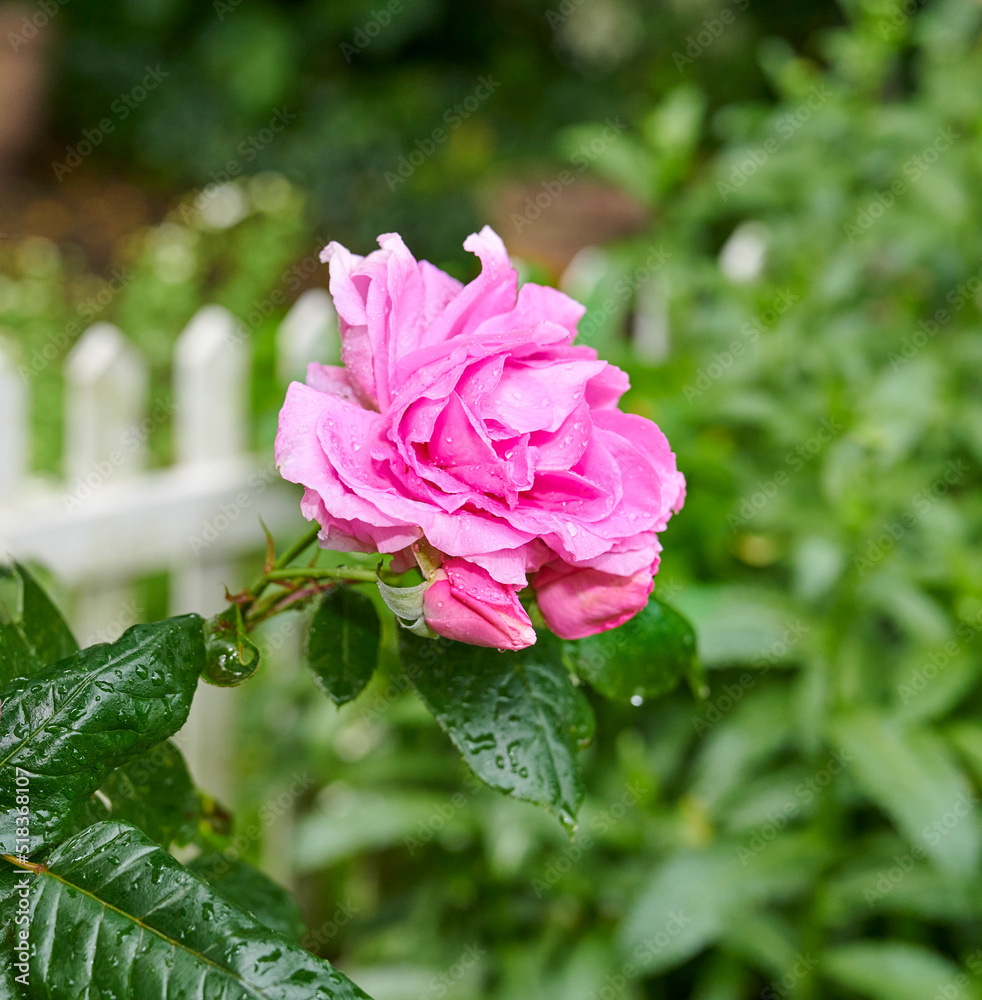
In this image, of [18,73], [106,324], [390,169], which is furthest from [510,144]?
[106,324]

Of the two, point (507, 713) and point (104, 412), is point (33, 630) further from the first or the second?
point (104, 412)

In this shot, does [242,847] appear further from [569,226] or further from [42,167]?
[42,167]

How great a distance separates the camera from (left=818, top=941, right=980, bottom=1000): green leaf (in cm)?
143

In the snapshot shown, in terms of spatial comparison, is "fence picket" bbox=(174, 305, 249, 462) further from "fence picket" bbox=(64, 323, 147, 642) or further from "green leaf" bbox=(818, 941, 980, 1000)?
"green leaf" bbox=(818, 941, 980, 1000)

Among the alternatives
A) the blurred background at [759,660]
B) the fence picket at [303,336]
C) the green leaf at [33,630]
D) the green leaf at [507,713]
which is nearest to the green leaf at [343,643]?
the green leaf at [507,713]

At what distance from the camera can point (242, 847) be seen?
1.28m

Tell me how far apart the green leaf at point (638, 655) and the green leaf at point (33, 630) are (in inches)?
11.1

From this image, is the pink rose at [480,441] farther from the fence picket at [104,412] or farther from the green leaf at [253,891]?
the fence picket at [104,412]

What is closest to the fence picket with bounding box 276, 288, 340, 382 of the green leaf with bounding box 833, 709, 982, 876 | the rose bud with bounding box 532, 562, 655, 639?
the green leaf with bounding box 833, 709, 982, 876

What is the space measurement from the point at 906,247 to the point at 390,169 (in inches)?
187

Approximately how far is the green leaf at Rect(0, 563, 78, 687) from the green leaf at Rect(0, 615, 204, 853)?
0.21 feet

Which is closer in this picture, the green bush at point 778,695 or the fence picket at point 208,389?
the green bush at point 778,695

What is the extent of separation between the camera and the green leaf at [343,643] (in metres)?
0.57

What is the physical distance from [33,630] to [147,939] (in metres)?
0.23
